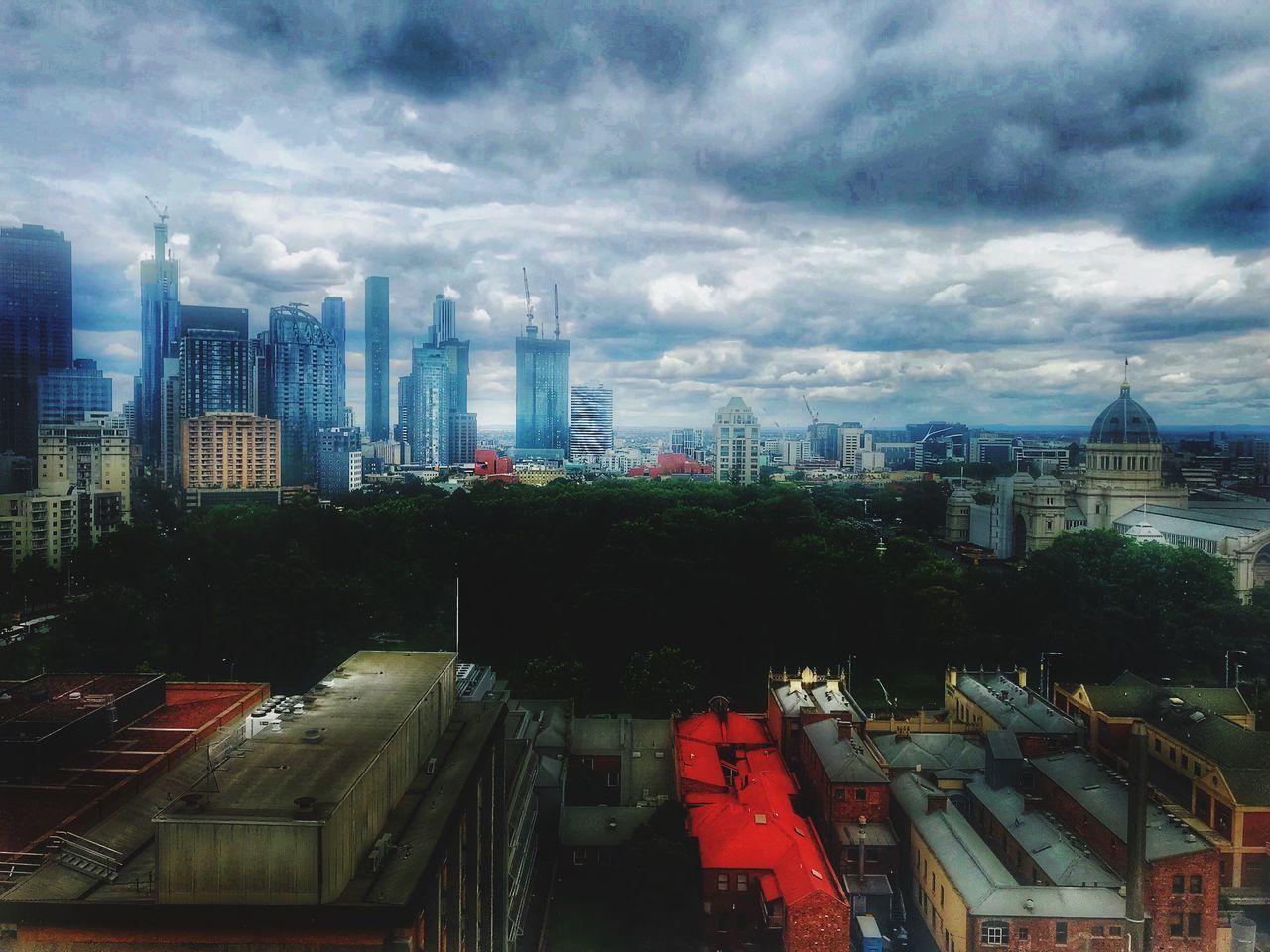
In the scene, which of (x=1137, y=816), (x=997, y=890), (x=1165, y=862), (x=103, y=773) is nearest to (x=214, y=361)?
(x=103, y=773)

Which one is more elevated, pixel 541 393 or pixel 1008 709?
pixel 541 393

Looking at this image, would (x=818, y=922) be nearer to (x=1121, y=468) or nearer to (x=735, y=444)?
(x=1121, y=468)

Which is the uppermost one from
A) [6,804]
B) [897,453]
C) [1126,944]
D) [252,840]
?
[897,453]

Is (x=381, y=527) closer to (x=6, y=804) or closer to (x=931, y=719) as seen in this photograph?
(x=931, y=719)

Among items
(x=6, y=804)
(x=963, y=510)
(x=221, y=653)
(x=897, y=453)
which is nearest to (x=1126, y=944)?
(x=6, y=804)

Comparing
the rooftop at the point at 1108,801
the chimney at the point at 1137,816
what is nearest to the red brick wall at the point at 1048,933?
the rooftop at the point at 1108,801

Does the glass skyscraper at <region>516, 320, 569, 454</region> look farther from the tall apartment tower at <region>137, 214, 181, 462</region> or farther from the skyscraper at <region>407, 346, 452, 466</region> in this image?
the tall apartment tower at <region>137, 214, 181, 462</region>

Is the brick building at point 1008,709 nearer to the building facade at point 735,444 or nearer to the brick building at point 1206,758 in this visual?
the brick building at point 1206,758

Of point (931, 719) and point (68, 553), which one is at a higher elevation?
point (68, 553)
